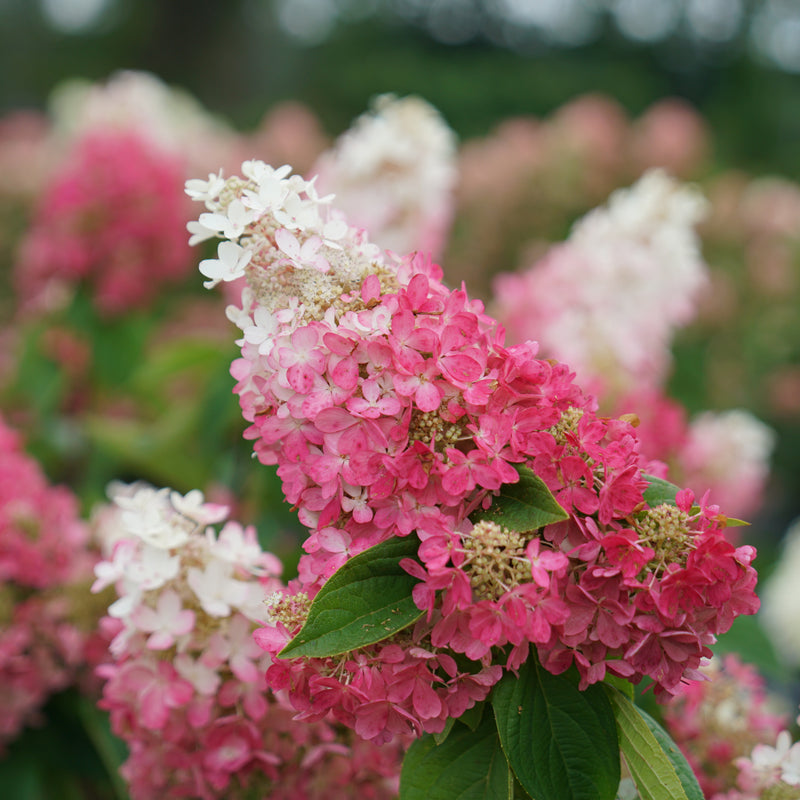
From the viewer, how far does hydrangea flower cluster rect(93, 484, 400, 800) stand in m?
0.63

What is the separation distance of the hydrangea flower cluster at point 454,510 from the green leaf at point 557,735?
0.02 m

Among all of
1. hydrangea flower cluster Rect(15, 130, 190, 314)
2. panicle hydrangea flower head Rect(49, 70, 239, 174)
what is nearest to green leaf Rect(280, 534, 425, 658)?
hydrangea flower cluster Rect(15, 130, 190, 314)

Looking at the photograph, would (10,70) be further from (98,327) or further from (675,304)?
(675,304)

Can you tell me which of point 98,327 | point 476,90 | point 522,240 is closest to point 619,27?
point 476,90

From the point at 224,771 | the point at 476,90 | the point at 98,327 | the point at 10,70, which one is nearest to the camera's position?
the point at 224,771

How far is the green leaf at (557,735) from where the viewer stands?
0.51 meters

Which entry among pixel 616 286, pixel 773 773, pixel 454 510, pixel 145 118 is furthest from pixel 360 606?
pixel 145 118

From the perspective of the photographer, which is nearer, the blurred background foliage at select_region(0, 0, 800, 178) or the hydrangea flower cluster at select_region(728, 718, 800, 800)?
the hydrangea flower cluster at select_region(728, 718, 800, 800)

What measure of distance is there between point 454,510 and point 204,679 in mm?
253

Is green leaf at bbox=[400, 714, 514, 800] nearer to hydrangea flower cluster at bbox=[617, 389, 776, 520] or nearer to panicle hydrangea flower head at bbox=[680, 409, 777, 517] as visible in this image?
hydrangea flower cluster at bbox=[617, 389, 776, 520]

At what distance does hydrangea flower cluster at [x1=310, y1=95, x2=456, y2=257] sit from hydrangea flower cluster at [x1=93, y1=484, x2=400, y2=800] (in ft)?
2.58

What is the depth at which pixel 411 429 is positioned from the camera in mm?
520

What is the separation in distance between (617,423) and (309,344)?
0.20 metres

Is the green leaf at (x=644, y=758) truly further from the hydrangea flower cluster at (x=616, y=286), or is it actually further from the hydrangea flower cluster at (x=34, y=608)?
the hydrangea flower cluster at (x=616, y=286)
